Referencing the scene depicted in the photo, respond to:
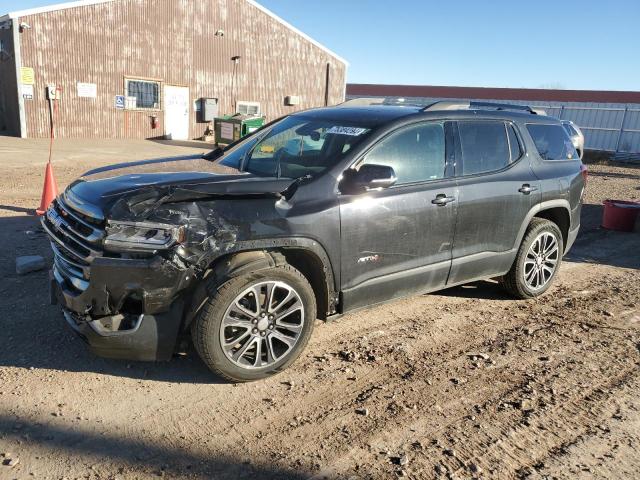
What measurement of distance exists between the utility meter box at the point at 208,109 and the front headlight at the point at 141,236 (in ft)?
73.4

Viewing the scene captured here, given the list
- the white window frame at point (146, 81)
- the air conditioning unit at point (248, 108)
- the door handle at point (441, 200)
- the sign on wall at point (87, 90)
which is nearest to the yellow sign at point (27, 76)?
the sign on wall at point (87, 90)

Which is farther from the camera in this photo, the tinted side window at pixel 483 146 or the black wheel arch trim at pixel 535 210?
the black wheel arch trim at pixel 535 210

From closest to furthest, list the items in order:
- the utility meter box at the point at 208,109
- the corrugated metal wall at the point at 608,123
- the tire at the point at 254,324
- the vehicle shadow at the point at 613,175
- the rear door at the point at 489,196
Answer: the tire at the point at 254,324 < the rear door at the point at 489,196 < the vehicle shadow at the point at 613,175 < the corrugated metal wall at the point at 608,123 < the utility meter box at the point at 208,109

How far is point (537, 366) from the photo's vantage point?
4.04 m

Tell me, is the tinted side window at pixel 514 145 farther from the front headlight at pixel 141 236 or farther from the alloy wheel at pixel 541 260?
the front headlight at pixel 141 236

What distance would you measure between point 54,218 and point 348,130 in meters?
2.31

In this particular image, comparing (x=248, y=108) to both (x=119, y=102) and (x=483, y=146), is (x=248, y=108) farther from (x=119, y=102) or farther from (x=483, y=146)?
(x=483, y=146)

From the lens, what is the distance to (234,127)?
1991 cm

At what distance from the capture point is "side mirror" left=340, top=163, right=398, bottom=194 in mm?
3887

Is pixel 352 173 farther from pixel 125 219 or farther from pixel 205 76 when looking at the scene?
pixel 205 76

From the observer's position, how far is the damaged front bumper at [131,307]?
3.23 meters

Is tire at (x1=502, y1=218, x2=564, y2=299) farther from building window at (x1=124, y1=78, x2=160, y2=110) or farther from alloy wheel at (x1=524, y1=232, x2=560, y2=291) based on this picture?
building window at (x1=124, y1=78, x2=160, y2=110)

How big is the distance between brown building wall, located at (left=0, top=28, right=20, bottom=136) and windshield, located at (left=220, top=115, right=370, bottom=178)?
1846 centimetres

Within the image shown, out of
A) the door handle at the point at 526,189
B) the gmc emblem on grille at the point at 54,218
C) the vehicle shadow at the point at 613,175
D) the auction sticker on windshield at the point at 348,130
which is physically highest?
the auction sticker on windshield at the point at 348,130
